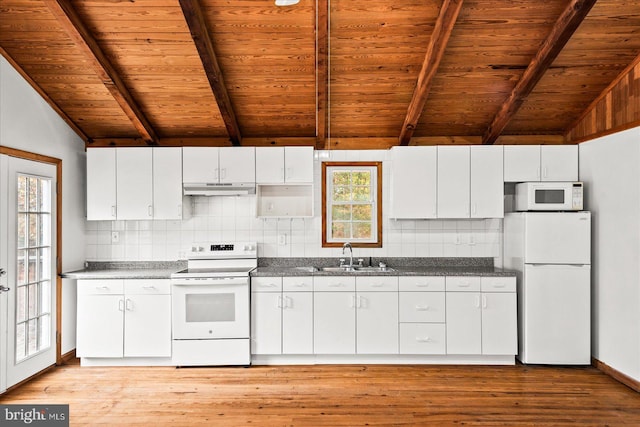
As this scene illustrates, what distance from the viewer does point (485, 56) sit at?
3.78m

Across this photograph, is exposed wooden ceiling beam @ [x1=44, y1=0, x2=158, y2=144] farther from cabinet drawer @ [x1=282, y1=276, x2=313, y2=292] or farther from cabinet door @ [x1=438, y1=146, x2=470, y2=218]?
cabinet door @ [x1=438, y1=146, x2=470, y2=218]

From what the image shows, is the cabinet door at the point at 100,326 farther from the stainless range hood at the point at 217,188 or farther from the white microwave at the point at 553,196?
the white microwave at the point at 553,196

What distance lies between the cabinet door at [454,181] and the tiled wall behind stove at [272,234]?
0.38m

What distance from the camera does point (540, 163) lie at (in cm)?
445

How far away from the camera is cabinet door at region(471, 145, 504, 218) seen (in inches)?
176

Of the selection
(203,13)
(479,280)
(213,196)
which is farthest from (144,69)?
(479,280)

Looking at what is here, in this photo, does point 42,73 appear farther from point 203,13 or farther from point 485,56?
point 485,56

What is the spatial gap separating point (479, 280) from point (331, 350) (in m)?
1.57

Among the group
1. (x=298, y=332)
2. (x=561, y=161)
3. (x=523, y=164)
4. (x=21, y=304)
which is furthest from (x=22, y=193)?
(x=561, y=161)

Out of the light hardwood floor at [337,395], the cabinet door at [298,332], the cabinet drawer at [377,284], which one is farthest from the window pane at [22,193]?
the cabinet drawer at [377,284]

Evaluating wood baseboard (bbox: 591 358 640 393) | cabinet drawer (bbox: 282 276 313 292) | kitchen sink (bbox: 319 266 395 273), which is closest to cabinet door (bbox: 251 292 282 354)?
cabinet drawer (bbox: 282 276 313 292)

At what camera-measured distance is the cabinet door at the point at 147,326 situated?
4.24m

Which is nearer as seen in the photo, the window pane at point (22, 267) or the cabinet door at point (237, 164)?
the window pane at point (22, 267)

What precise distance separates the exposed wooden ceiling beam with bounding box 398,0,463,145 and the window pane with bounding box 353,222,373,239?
100 centimetres
